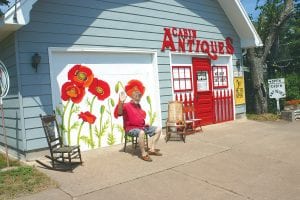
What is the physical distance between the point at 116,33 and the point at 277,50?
35.0ft

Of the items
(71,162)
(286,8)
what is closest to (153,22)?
(71,162)

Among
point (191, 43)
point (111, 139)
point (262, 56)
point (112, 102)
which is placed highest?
point (191, 43)

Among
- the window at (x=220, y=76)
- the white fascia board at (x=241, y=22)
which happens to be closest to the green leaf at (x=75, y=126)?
the window at (x=220, y=76)

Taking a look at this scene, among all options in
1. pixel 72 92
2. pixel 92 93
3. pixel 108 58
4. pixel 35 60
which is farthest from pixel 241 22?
pixel 35 60

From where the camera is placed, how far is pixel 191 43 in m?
10.2

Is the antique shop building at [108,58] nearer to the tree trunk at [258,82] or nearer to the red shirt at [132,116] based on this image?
the red shirt at [132,116]

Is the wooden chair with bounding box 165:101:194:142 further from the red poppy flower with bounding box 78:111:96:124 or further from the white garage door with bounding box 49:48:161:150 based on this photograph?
the red poppy flower with bounding box 78:111:96:124

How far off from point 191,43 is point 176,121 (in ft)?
8.86

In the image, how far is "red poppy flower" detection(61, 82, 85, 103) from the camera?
24.3 ft

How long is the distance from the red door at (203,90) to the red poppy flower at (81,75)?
12.0 feet

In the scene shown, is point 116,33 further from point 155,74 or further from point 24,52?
point 24,52

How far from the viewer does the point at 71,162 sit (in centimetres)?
661

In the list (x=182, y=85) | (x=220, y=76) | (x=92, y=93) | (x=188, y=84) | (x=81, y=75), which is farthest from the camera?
(x=220, y=76)

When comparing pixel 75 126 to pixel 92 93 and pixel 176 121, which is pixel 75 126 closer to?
pixel 92 93
